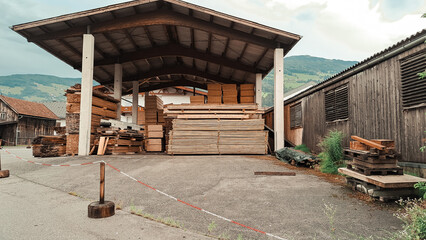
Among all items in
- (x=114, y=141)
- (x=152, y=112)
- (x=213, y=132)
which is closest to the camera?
(x=213, y=132)

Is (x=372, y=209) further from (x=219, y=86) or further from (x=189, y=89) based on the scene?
(x=189, y=89)

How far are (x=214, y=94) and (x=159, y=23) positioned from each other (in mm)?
5168

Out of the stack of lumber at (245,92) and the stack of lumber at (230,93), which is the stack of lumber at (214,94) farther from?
the stack of lumber at (245,92)

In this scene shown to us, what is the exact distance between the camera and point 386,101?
638 cm

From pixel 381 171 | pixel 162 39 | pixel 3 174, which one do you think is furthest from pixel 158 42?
pixel 381 171

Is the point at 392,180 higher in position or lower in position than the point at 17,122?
lower

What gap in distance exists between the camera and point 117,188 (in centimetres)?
562

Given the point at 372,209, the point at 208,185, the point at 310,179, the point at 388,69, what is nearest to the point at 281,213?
the point at 372,209

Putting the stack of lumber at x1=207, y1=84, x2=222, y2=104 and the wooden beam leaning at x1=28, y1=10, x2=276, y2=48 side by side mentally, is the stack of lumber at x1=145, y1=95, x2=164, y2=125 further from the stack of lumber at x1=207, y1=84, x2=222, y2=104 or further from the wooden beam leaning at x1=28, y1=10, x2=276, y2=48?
the wooden beam leaning at x1=28, y1=10, x2=276, y2=48

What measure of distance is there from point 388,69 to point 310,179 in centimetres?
374

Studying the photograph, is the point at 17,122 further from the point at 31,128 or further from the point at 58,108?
the point at 58,108

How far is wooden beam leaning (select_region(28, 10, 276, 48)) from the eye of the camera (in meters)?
11.9

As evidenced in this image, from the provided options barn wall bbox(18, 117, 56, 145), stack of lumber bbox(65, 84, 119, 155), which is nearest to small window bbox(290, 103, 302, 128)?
stack of lumber bbox(65, 84, 119, 155)

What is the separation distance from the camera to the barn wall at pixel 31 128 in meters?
29.9
